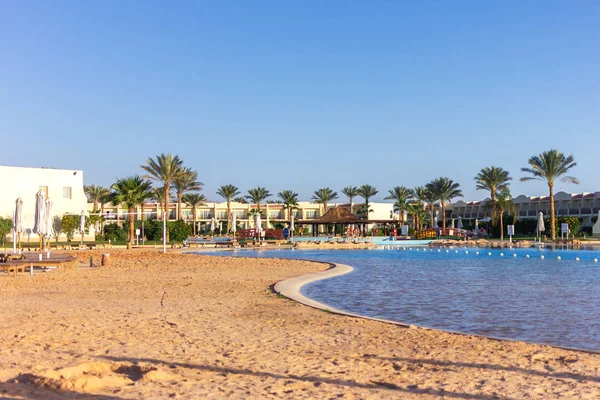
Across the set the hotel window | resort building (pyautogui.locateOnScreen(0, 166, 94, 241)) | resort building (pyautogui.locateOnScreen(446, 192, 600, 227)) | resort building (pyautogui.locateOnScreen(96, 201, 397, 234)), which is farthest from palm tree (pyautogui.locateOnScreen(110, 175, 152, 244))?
the hotel window

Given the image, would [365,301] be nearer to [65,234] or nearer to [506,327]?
[506,327]

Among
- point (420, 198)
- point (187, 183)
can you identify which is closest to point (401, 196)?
point (420, 198)

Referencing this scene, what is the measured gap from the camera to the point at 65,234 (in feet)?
182

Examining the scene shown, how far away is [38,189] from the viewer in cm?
5353

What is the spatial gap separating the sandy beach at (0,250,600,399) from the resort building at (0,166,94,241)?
4377 cm

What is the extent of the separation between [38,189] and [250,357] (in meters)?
51.2

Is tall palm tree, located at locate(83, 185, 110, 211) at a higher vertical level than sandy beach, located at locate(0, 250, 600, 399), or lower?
higher

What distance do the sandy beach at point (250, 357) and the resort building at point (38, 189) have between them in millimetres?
43767

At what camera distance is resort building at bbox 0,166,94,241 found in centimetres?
5231

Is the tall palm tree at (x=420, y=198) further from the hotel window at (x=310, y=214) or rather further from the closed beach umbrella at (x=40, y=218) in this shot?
the closed beach umbrella at (x=40, y=218)

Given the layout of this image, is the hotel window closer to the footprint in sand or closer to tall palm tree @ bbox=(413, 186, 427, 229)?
tall palm tree @ bbox=(413, 186, 427, 229)

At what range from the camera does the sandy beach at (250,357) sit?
232 inches

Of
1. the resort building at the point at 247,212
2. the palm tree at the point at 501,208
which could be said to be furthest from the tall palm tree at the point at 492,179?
the resort building at the point at 247,212

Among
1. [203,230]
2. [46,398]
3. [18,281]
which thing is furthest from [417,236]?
[46,398]
